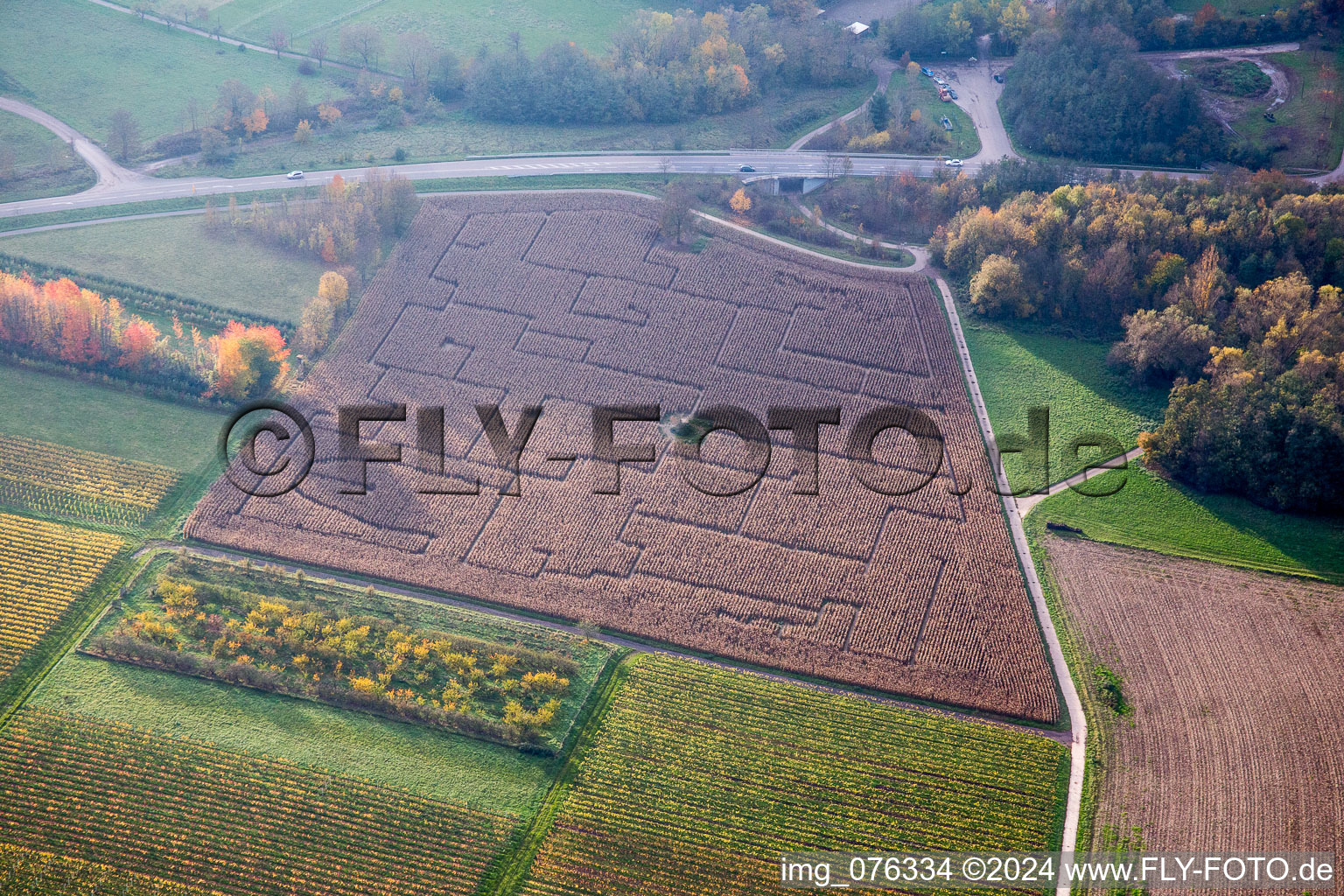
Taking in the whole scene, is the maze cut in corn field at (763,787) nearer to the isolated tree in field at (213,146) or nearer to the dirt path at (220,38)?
the isolated tree in field at (213,146)

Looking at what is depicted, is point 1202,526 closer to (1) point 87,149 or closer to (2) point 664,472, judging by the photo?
(2) point 664,472

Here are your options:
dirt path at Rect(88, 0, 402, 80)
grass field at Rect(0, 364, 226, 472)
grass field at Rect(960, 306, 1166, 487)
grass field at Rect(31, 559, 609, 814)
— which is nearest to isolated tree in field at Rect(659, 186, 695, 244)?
grass field at Rect(960, 306, 1166, 487)

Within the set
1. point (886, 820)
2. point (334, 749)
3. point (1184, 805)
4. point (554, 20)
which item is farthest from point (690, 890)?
point (554, 20)

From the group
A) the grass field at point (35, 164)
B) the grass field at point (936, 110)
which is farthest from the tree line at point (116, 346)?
the grass field at point (936, 110)

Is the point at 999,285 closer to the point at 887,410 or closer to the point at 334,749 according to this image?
the point at 887,410

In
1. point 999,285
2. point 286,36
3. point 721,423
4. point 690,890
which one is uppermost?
point 286,36

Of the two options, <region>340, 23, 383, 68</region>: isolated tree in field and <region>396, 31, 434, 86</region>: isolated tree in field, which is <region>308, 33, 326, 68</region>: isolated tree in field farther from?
<region>396, 31, 434, 86</region>: isolated tree in field

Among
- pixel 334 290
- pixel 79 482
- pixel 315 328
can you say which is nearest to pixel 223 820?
Answer: pixel 79 482

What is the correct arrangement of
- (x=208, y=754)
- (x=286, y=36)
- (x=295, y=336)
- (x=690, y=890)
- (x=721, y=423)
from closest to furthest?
(x=690, y=890) → (x=208, y=754) → (x=721, y=423) → (x=295, y=336) → (x=286, y=36)
